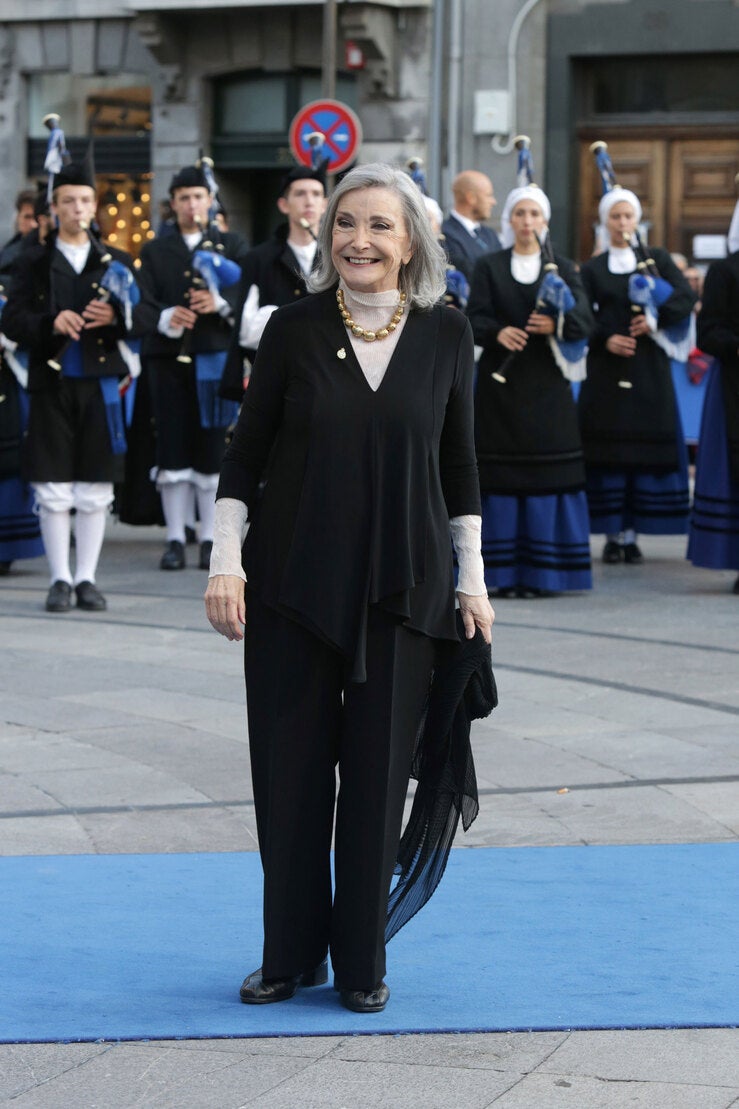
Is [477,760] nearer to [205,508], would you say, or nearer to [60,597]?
[60,597]

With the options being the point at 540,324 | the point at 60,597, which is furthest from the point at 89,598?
the point at 540,324

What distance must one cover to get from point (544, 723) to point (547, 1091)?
3.65 metres

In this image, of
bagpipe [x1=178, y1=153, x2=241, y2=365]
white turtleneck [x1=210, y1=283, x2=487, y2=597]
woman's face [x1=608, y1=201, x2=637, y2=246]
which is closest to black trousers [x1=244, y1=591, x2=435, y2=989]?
white turtleneck [x1=210, y1=283, x2=487, y2=597]

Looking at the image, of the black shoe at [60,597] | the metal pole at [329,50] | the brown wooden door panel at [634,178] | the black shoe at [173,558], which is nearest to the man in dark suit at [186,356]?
the black shoe at [173,558]

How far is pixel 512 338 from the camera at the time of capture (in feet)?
35.6

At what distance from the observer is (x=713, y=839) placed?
6.00 meters

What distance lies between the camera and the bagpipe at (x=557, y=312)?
10789 mm

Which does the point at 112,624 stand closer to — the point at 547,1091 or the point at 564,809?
the point at 564,809

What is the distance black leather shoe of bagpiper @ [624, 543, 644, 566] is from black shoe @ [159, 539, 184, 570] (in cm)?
265

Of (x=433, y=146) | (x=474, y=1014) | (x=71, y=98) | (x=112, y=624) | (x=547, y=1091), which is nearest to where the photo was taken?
(x=547, y=1091)

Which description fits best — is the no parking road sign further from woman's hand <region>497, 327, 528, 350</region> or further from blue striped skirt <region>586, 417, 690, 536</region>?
woman's hand <region>497, 327, 528, 350</region>

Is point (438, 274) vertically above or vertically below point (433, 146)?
below

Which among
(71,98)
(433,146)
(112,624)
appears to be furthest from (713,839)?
(71,98)

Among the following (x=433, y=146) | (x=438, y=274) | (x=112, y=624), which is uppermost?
(x=433, y=146)
